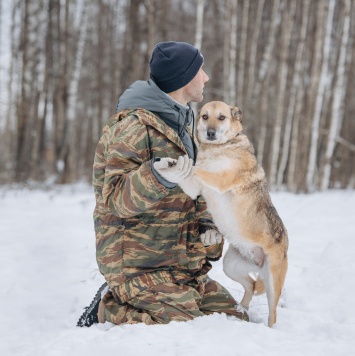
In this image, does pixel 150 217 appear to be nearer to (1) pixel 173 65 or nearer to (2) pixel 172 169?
(2) pixel 172 169

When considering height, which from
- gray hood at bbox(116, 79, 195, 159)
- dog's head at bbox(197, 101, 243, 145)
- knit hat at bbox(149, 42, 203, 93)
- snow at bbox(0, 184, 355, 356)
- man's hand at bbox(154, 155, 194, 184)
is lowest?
snow at bbox(0, 184, 355, 356)

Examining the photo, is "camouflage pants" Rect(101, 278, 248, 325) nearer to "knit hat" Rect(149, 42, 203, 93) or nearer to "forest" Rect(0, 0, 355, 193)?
"knit hat" Rect(149, 42, 203, 93)

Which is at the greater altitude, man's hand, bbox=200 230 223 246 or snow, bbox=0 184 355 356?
man's hand, bbox=200 230 223 246

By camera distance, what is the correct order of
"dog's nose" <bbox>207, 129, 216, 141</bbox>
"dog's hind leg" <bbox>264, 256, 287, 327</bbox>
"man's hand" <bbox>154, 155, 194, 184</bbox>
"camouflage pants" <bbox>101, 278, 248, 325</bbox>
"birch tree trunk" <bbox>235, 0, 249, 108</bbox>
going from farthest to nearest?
"birch tree trunk" <bbox>235, 0, 249, 108</bbox>
"dog's nose" <bbox>207, 129, 216, 141</bbox>
"dog's hind leg" <bbox>264, 256, 287, 327</bbox>
"camouflage pants" <bbox>101, 278, 248, 325</bbox>
"man's hand" <bbox>154, 155, 194, 184</bbox>

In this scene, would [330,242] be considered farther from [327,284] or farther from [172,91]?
[172,91]

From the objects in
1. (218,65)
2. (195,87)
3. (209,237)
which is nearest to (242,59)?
(218,65)

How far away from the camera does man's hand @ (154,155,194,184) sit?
2588mm

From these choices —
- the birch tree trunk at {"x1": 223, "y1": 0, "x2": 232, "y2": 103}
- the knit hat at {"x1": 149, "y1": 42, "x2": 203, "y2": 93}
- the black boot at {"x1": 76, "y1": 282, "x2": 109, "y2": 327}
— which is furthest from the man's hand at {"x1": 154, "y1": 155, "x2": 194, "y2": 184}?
the birch tree trunk at {"x1": 223, "y1": 0, "x2": 232, "y2": 103}

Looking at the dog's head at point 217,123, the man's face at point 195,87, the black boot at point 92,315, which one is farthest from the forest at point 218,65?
the black boot at point 92,315

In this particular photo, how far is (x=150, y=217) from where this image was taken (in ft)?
10.0

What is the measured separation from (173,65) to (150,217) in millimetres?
1060

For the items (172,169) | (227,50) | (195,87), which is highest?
(227,50)

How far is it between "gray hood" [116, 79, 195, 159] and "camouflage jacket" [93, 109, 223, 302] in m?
0.08

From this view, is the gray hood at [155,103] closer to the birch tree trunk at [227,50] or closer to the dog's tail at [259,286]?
the dog's tail at [259,286]
